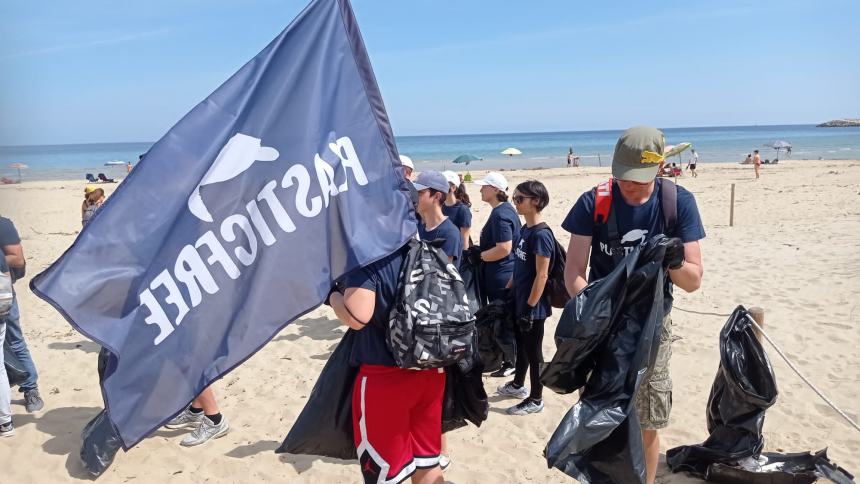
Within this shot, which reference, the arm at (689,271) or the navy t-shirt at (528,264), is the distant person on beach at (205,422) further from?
the arm at (689,271)

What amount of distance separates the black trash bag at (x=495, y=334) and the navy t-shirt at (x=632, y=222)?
5.18 feet

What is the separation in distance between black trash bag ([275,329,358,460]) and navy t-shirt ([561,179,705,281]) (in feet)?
4.34

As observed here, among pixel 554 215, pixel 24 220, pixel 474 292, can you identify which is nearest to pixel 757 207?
pixel 554 215

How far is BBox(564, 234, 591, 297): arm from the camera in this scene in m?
3.33

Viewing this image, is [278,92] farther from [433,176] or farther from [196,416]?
[196,416]

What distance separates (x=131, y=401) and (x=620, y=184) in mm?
2369

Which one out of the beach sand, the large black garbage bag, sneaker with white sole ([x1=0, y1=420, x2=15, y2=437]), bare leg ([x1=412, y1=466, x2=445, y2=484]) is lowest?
the beach sand

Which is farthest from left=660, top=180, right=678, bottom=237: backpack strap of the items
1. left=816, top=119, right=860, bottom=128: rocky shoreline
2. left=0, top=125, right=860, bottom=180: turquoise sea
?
left=816, top=119, right=860, bottom=128: rocky shoreline

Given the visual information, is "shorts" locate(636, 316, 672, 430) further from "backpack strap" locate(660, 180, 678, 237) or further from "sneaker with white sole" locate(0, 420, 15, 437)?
"sneaker with white sole" locate(0, 420, 15, 437)

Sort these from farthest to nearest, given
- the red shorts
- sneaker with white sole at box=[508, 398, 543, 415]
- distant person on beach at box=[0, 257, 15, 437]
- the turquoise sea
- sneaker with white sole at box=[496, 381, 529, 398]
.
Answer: the turquoise sea, sneaker with white sole at box=[496, 381, 529, 398], sneaker with white sole at box=[508, 398, 543, 415], distant person on beach at box=[0, 257, 15, 437], the red shorts

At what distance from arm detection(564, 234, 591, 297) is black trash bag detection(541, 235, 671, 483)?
32 centimetres

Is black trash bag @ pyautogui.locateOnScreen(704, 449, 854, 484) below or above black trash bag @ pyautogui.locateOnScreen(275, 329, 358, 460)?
below

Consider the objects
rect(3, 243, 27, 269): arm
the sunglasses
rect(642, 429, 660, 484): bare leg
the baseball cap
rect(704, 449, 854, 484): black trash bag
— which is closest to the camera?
Result: rect(642, 429, 660, 484): bare leg

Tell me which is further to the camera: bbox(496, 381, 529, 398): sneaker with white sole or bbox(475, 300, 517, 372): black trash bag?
bbox(496, 381, 529, 398): sneaker with white sole
